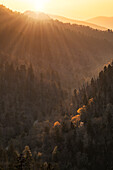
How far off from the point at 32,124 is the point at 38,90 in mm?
38853

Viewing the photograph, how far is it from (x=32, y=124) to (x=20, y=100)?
25.7 meters

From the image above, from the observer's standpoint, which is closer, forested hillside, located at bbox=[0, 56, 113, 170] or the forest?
forested hillside, located at bbox=[0, 56, 113, 170]

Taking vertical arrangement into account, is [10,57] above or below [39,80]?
above

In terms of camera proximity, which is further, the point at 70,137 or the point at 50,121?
the point at 50,121

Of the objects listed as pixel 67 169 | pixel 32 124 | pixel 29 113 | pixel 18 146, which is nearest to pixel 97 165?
pixel 67 169

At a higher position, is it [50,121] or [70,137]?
[70,137]

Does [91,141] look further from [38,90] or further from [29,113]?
[38,90]

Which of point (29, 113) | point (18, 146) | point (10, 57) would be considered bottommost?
point (18, 146)

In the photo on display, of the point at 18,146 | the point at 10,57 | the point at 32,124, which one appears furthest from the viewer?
the point at 10,57

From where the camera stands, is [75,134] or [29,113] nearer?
[75,134]

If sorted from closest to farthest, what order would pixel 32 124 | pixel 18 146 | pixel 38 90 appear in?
1. pixel 18 146
2. pixel 32 124
3. pixel 38 90

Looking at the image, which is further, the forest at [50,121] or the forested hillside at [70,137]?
the forest at [50,121]

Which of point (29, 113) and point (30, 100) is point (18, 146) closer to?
point (29, 113)

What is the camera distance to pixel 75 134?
96000 millimetres
